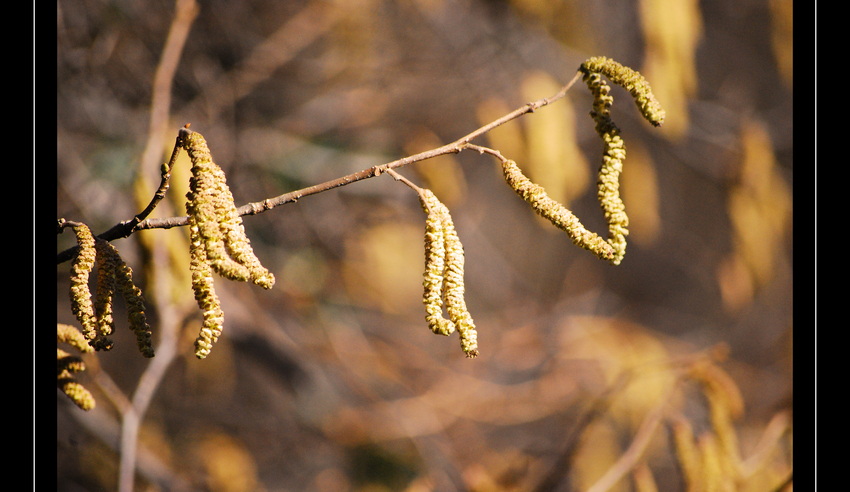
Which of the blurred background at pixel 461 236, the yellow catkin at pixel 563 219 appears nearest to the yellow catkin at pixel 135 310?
the yellow catkin at pixel 563 219

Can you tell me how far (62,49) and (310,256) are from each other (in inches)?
21.6

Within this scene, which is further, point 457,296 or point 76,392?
point 76,392

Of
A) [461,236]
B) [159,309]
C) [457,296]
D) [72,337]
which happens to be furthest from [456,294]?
[461,236]

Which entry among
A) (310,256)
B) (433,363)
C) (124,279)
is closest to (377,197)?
(310,256)

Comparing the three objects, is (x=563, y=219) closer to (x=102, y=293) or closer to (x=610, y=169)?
(x=610, y=169)

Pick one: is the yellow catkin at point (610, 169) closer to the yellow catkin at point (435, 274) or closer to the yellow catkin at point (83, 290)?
the yellow catkin at point (435, 274)

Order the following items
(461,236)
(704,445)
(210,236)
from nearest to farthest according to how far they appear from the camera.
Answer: (210,236) < (704,445) < (461,236)

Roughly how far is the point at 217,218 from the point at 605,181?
0.27m

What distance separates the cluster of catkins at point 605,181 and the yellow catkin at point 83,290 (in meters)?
0.29

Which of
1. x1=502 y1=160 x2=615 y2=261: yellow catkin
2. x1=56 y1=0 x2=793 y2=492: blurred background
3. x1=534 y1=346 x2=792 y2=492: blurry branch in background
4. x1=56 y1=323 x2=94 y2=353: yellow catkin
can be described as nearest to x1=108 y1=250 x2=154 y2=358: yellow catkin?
x1=56 y1=323 x2=94 y2=353: yellow catkin

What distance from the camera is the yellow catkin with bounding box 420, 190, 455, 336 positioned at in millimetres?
303

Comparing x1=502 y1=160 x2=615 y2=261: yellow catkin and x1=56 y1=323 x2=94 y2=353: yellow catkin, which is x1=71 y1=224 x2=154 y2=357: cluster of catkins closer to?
x1=56 y1=323 x2=94 y2=353: yellow catkin

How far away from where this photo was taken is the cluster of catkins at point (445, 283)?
1.00ft

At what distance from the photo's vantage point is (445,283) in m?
0.32
